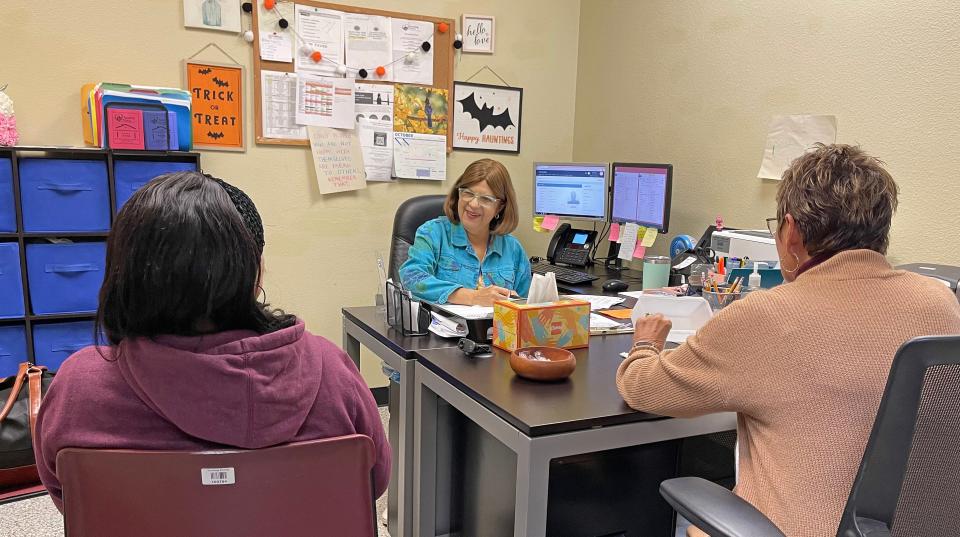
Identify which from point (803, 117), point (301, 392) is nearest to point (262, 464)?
point (301, 392)

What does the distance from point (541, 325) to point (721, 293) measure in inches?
24.3

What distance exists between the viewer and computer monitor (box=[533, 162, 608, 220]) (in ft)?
10.5

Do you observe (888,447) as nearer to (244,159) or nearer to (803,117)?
(803,117)

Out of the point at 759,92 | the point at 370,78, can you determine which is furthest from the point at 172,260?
the point at 370,78

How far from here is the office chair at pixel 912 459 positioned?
3.00ft

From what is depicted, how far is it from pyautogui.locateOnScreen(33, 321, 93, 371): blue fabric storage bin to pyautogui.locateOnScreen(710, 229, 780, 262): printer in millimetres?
2466

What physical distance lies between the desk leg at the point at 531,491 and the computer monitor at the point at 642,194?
1813mm

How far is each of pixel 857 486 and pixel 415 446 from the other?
1096mm

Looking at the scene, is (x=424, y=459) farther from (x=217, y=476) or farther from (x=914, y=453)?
(x=914, y=453)

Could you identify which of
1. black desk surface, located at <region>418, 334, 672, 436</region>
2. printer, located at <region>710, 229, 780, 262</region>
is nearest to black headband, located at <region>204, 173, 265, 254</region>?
black desk surface, located at <region>418, 334, 672, 436</region>

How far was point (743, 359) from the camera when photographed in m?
1.14

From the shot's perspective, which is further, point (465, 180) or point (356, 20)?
point (356, 20)

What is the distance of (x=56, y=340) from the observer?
105 inches

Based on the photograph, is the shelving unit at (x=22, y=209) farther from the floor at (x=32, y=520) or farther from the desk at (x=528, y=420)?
the desk at (x=528, y=420)
